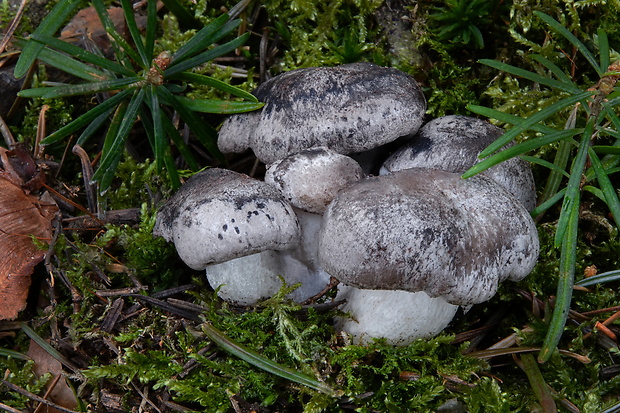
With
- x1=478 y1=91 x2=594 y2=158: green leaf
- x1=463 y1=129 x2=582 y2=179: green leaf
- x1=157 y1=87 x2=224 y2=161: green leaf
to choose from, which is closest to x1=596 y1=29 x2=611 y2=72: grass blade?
x1=478 y1=91 x2=594 y2=158: green leaf

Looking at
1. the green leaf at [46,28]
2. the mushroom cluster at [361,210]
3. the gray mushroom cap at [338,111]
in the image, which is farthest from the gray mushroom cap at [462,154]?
the green leaf at [46,28]

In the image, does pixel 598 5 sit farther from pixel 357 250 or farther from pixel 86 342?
pixel 86 342

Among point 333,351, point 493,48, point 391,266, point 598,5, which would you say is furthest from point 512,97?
point 333,351

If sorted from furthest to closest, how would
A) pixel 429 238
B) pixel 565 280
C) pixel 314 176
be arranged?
pixel 314 176, pixel 565 280, pixel 429 238

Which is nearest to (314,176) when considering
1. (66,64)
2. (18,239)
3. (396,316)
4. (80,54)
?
(396,316)

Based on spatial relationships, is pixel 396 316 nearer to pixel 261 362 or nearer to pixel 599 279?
pixel 261 362

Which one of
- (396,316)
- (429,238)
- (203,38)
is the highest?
(203,38)

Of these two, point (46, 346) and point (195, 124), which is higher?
point (195, 124)
